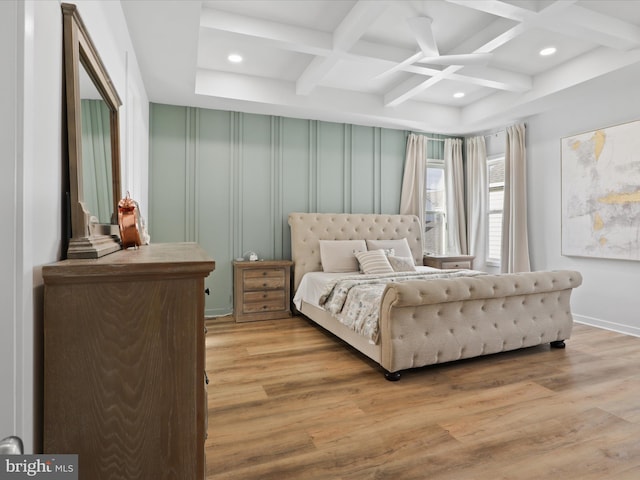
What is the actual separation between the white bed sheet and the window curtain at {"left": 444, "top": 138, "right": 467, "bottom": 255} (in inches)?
89.8

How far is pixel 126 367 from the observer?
3.52 ft

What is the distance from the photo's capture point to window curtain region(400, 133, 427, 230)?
5.54 m

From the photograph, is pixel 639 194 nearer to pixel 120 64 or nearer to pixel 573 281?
pixel 573 281

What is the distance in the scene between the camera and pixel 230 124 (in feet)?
15.2

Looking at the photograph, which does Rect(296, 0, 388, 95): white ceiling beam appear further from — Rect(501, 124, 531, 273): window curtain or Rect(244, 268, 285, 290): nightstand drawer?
Rect(501, 124, 531, 273): window curtain

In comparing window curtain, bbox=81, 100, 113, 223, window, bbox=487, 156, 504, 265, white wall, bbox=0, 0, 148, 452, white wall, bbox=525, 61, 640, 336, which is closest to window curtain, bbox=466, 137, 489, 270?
window, bbox=487, 156, 504, 265

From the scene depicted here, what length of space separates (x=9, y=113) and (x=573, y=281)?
4.01 metres

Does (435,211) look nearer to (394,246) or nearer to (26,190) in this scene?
(394,246)

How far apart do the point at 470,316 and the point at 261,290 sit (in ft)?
8.00

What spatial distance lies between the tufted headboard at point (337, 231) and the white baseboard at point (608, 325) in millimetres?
2027

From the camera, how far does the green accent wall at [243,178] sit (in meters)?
4.41

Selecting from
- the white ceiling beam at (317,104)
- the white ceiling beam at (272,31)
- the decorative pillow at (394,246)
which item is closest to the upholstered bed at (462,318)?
the decorative pillow at (394,246)

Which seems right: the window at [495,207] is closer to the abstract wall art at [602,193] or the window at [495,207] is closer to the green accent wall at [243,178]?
the abstract wall art at [602,193]

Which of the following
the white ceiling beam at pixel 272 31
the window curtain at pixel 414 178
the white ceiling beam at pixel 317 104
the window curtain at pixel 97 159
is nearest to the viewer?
the window curtain at pixel 97 159
